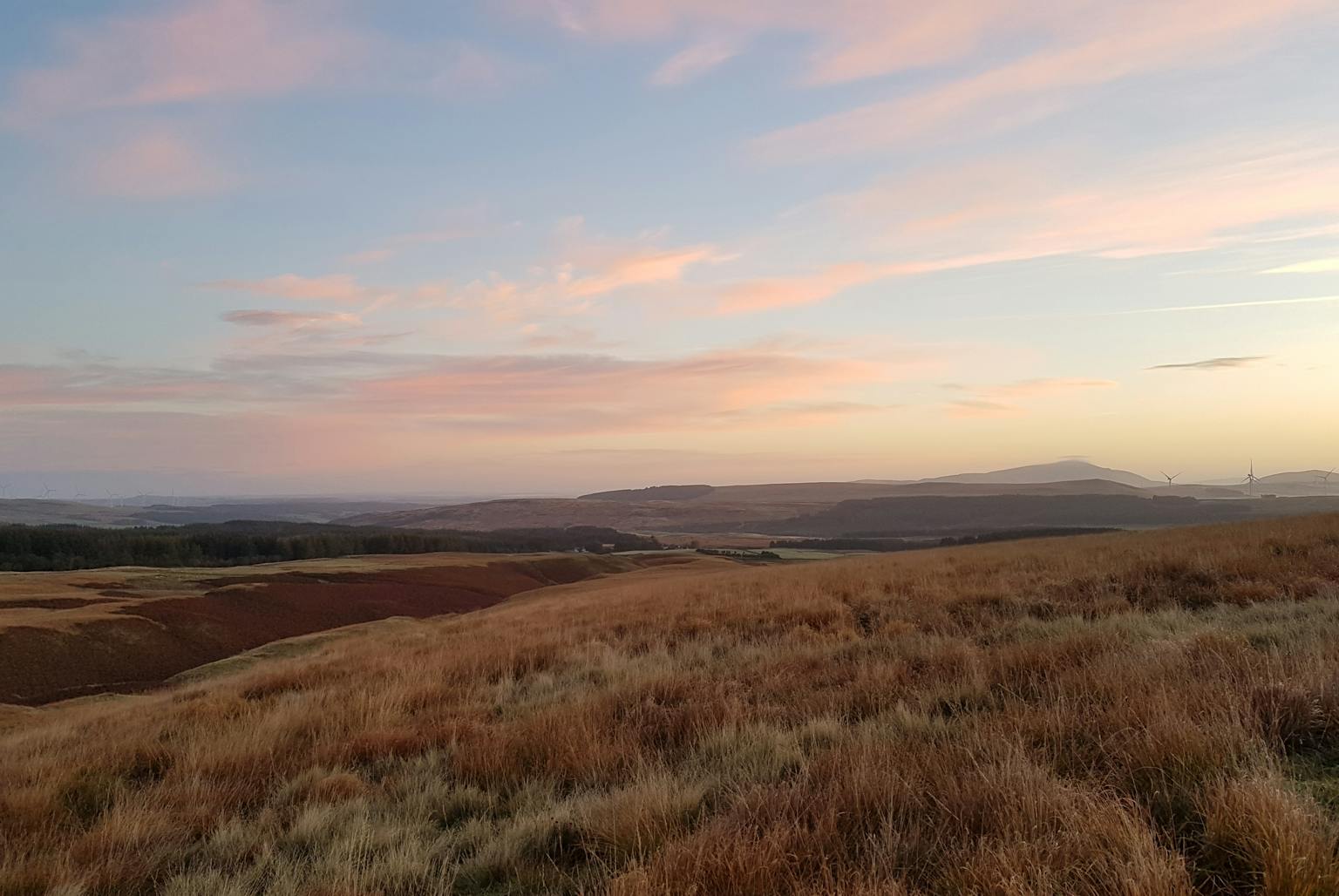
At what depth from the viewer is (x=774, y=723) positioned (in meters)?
6.11

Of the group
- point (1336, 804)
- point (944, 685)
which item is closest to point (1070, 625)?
point (944, 685)

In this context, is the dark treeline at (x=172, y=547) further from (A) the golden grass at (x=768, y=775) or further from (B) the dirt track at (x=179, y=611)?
(A) the golden grass at (x=768, y=775)

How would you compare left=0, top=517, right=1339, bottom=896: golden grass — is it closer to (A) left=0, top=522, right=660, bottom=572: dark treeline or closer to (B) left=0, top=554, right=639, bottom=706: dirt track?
(B) left=0, top=554, right=639, bottom=706: dirt track

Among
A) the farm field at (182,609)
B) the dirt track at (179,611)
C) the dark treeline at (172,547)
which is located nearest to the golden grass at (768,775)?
the dirt track at (179,611)

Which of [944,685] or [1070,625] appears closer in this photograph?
[944,685]

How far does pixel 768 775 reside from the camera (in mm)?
4930

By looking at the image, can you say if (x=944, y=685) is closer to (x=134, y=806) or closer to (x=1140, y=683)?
(x=1140, y=683)

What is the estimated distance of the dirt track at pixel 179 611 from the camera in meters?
35.2

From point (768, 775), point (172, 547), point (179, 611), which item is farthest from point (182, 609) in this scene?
point (172, 547)

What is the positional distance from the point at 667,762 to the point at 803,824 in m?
2.01

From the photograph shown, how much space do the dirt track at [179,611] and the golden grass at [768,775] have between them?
3344 cm

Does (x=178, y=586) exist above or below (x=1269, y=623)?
below

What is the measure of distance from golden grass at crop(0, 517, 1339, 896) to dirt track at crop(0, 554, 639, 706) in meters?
33.4

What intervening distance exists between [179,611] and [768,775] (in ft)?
172
